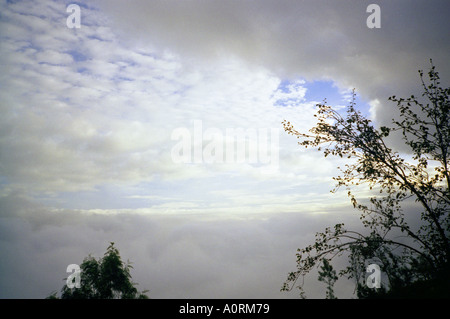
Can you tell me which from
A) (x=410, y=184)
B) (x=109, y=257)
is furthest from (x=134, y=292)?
(x=410, y=184)

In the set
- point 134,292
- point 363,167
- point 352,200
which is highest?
point 363,167

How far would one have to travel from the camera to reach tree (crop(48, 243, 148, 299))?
17.4 metres

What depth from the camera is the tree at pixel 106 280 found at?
17406mm

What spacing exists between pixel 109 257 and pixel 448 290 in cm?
2044

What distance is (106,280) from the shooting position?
17859 mm

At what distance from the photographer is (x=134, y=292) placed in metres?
18.2

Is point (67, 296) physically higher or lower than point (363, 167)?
lower
